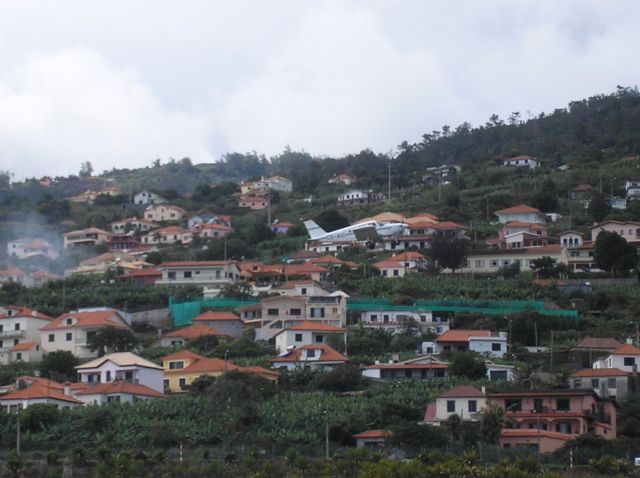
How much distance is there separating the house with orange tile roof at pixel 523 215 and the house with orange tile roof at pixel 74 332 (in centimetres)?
3424

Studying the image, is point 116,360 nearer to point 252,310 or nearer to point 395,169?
point 252,310

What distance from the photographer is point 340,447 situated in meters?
49.9

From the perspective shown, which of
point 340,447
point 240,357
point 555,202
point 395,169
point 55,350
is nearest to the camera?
point 340,447

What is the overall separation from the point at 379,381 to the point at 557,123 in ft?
272

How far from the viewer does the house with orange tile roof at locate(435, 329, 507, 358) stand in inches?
2503

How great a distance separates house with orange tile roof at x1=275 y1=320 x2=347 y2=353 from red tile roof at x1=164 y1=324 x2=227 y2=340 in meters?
3.98

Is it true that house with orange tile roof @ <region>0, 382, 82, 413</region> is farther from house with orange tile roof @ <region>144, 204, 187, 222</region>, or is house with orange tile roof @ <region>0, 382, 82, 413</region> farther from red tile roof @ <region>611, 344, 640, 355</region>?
house with orange tile roof @ <region>144, 204, 187, 222</region>

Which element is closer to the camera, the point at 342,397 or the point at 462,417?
the point at 462,417

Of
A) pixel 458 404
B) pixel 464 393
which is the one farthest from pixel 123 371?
pixel 464 393

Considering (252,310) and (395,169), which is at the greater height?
(395,169)

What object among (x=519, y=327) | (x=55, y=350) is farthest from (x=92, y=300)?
(x=519, y=327)

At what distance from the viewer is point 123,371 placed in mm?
60781

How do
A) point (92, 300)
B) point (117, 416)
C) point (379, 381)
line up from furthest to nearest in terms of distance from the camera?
point (92, 300) < point (379, 381) < point (117, 416)

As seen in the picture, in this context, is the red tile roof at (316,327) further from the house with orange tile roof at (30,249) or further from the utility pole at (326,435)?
the house with orange tile roof at (30,249)
